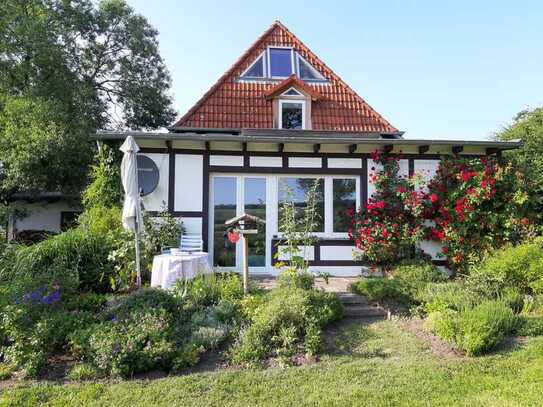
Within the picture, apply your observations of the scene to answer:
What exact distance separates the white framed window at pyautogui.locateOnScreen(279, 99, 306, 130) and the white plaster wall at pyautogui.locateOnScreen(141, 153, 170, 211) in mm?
4015

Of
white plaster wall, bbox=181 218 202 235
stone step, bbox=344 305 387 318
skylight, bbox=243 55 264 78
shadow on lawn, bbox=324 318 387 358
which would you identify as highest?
skylight, bbox=243 55 264 78

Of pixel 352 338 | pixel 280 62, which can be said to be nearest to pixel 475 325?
pixel 352 338

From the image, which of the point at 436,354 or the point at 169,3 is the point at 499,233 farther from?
the point at 169,3

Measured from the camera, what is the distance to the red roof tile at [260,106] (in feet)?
33.5

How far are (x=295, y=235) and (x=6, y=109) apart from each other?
1235cm

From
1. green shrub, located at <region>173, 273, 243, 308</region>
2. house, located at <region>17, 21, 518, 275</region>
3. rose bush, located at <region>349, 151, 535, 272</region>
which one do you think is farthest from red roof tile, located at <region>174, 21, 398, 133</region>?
green shrub, located at <region>173, 273, 243, 308</region>

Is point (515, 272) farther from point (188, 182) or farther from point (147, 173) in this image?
point (147, 173)

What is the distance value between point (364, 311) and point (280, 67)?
8.44m

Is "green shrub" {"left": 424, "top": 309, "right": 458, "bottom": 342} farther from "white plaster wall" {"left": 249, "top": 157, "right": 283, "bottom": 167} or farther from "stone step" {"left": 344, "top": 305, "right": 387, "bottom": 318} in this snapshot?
"white plaster wall" {"left": 249, "top": 157, "right": 283, "bottom": 167}

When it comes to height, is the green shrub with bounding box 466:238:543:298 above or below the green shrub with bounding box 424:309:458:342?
above

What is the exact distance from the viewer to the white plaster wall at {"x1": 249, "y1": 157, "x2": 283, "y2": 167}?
796 centimetres

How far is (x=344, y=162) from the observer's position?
8.14 metres

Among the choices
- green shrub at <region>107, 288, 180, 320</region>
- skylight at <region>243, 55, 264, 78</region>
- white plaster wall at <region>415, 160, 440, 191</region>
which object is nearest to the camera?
green shrub at <region>107, 288, 180, 320</region>

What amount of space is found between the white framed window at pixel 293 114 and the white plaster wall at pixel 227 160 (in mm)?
2930
